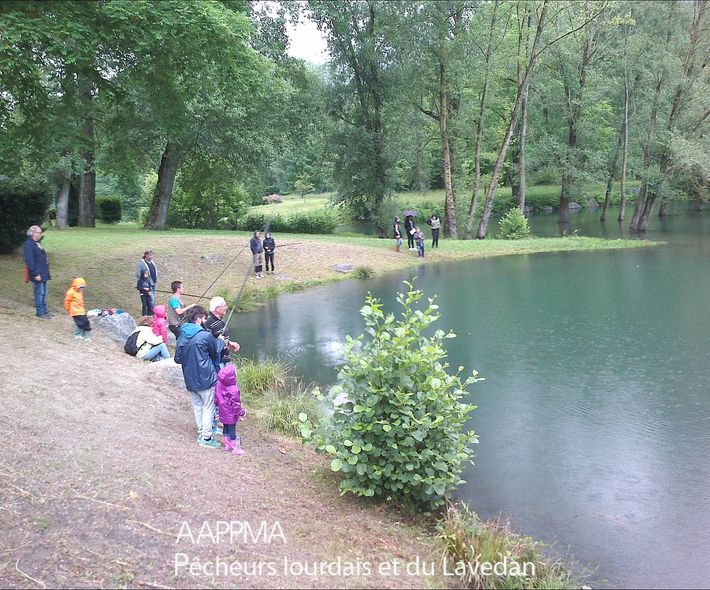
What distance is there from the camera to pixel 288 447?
7.25 m

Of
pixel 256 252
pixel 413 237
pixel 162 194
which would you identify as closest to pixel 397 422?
pixel 256 252

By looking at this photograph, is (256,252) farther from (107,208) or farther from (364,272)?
(107,208)

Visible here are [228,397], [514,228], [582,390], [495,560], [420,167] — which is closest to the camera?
[495,560]

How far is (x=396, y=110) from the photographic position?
28.9 metres

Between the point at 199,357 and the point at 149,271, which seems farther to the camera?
the point at 149,271

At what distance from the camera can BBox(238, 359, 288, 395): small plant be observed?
30.5 feet

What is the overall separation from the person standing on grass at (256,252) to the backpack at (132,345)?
8842 mm

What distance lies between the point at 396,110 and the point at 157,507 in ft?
86.4

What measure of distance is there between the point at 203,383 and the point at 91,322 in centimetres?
586

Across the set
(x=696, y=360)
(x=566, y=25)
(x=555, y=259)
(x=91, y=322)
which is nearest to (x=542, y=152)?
(x=566, y=25)

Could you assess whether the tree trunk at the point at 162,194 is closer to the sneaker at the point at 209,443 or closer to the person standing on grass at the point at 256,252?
the person standing on grass at the point at 256,252

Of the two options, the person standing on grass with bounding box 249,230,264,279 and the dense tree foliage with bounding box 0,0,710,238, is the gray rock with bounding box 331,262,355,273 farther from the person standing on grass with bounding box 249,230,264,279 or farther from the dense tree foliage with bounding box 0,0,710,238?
the dense tree foliage with bounding box 0,0,710,238

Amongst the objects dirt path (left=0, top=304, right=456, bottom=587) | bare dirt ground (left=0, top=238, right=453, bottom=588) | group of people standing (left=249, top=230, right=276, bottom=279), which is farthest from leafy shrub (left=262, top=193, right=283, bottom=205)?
dirt path (left=0, top=304, right=456, bottom=587)

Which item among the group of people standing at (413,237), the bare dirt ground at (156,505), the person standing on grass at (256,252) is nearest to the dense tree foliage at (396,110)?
the person standing on grass at (256,252)
